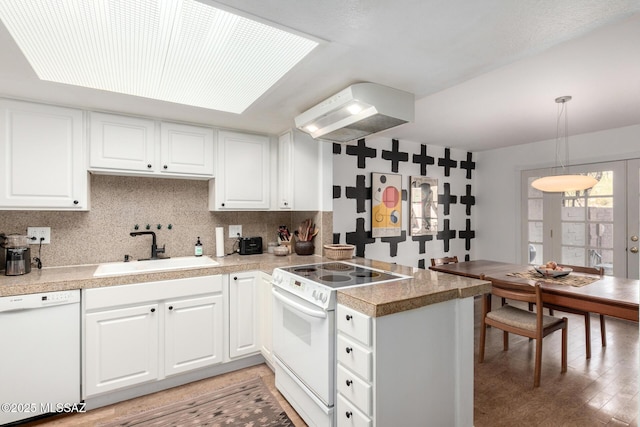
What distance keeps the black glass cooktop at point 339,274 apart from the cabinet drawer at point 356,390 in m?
0.45

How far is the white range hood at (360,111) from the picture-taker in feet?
6.12

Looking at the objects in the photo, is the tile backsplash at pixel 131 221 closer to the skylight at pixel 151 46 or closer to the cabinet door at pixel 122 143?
the cabinet door at pixel 122 143

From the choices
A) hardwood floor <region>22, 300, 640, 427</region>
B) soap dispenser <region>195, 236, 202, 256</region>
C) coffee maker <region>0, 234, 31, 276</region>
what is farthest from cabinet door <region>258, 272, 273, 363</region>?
coffee maker <region>0, 234, 31, 276</region>

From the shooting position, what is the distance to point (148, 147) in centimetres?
249

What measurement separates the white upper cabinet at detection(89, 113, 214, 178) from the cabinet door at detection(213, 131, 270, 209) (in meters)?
0.12

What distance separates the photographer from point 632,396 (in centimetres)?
213

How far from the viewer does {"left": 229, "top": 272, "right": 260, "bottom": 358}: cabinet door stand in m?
2.49

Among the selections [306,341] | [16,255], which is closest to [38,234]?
[16,255]

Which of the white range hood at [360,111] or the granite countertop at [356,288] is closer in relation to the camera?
the granite countertop at [356,288]

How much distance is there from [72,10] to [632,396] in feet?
12.9

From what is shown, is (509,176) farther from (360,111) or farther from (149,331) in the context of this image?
(149,331)

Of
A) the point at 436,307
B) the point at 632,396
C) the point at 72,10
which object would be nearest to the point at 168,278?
the point at 72,10

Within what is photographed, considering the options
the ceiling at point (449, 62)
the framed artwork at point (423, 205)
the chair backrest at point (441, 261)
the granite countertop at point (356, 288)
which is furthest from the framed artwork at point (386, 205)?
the granite countertop at point (356, 288)

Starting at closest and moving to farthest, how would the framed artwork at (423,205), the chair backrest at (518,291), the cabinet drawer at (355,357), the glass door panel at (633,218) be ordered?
1. the cabinet drawer at (355,357)
2. the chair backrest at (518,291)
3. the glass door panel at (633,218)
4. the framed artwork at (423,205)
